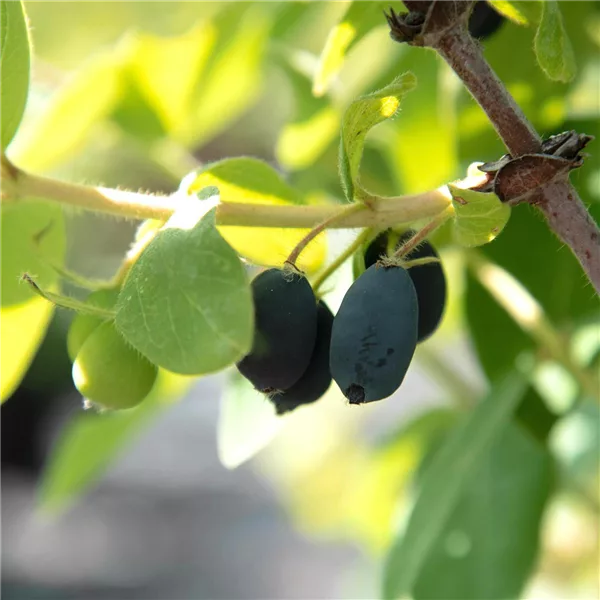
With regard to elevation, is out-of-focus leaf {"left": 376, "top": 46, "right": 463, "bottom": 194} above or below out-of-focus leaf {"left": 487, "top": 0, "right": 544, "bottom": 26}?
below

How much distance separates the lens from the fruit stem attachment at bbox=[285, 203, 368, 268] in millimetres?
460

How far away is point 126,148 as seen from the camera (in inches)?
47.8

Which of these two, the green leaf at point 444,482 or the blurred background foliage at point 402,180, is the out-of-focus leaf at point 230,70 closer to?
the blurred background foliage at point 402,180

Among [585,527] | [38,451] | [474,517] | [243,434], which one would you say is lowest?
[38,451]

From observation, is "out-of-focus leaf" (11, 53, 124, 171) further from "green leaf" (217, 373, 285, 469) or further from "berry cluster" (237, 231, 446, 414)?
"berry cluster" (237, 231, 446, 414)

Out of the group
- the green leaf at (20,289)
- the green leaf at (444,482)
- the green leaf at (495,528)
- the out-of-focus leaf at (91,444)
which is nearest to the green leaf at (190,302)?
the green leaf at (20,289)

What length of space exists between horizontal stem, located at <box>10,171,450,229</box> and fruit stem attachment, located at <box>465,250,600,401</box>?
337 mm

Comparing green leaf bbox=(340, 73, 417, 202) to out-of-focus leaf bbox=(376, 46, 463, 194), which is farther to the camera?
out-of-focus leaf bbox=(376, 46, 463, 194)

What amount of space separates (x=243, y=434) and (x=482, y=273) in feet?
0.93

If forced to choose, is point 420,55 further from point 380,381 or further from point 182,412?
point 182,412

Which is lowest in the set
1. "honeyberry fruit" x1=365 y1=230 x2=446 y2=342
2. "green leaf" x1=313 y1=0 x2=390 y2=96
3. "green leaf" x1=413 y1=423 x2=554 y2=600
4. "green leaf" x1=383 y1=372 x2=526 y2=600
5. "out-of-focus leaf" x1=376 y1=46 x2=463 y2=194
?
"green leaf" x1=413 y1=423 x2=554 y2=600

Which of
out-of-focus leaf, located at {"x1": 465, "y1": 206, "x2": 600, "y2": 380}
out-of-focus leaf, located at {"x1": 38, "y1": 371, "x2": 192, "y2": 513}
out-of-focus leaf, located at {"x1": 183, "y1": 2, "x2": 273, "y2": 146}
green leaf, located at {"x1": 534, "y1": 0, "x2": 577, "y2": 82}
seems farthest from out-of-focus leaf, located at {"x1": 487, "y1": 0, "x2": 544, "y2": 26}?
out-of-focus leaf, located at {"x1": 38, "y1": 371, "x2": 192, "y2": 513}

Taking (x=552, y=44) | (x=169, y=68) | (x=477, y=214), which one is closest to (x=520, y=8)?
(x=552, y=44)

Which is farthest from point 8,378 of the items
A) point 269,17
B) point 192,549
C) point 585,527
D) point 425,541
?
point 192,549
